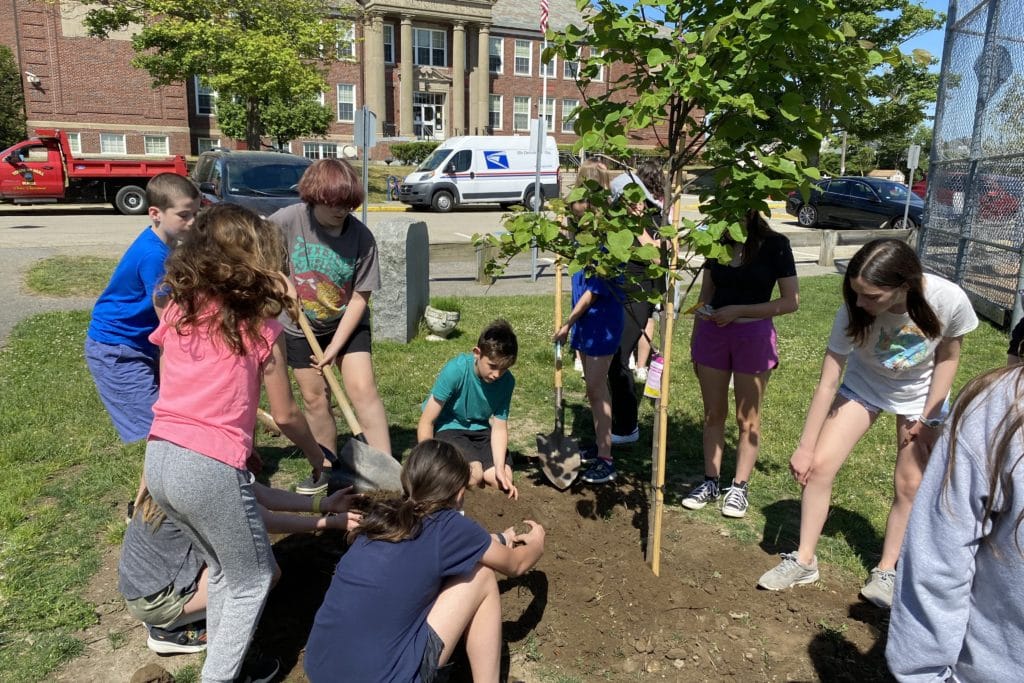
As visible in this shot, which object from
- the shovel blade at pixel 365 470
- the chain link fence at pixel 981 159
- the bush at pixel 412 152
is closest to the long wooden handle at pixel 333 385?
the shovel blade at pixel 365 470

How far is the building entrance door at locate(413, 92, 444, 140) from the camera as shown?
42.8 metres

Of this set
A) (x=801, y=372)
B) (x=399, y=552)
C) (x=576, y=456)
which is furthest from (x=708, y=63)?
(x=801, y=372)

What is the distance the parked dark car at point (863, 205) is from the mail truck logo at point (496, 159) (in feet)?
28.5

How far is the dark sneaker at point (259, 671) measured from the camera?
2709mm

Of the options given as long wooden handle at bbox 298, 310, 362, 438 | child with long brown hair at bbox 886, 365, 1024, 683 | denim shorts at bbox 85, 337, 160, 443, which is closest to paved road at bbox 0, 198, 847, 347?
long wooden handle at bbox 298, 310, 362, 438

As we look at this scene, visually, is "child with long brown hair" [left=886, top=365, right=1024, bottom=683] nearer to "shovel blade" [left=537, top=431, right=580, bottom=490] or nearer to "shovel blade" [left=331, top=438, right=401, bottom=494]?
"shovel blade" [left=331, top=438, right=401, bottom=494]

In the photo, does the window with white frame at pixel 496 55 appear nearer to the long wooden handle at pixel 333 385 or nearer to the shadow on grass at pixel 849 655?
the long wooden handle at pixel 333 385

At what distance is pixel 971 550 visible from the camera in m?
1.47

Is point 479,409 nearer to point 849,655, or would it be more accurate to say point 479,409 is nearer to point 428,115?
point 849,655

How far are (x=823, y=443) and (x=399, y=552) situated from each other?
79.9 inches

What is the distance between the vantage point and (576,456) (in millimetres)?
4250

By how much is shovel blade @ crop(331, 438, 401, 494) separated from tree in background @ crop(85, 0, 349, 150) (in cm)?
2318

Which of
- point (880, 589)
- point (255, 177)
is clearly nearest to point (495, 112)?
point (255, 177)

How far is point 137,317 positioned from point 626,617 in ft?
8.46
